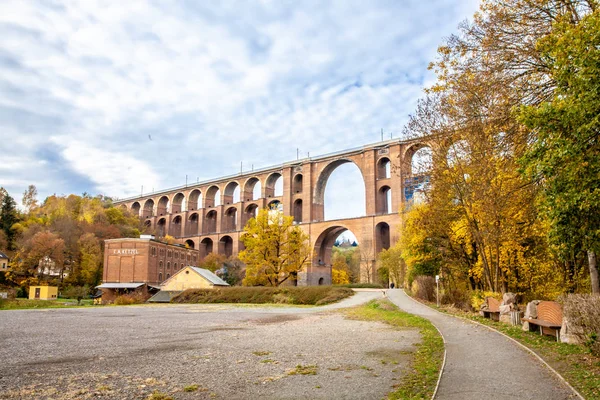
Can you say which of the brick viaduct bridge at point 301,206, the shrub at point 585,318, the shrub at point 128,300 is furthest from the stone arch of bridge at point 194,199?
the shrub at point 585,318

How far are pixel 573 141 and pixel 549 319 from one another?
4233 mm

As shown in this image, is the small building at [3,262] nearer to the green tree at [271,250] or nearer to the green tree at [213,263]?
the green tree at [213,263]

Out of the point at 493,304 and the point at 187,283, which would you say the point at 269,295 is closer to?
the point at 187,283

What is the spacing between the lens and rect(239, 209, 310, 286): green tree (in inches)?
1441

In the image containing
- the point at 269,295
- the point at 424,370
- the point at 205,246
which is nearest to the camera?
the point at 424,370

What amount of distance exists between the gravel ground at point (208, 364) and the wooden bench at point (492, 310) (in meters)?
3.32

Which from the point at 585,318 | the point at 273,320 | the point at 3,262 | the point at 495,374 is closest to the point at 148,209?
the point at 3,262

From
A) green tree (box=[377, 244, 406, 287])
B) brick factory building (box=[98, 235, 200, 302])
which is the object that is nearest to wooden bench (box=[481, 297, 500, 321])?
green tree (box=[377, 244, 406, 287])

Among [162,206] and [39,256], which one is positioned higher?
[162,206]

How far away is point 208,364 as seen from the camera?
728 centimetres

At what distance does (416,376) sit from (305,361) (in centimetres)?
Result: 194

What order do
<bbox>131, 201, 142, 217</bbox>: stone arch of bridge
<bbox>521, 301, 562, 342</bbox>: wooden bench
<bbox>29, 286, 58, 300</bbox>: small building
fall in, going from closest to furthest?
<bbox>521, 301, 562, 342</bbox>: wooden bench → <bbox>29, 286, 58, 300</bbox>: small building → <bbox>131, 201, 142, 217</bbox>: stone arch of bridge

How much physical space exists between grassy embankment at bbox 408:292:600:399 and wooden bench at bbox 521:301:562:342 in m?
0.16

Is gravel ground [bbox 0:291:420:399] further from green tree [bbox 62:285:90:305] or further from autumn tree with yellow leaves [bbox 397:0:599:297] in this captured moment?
green tree [bbox 62:285:90:305]
